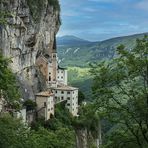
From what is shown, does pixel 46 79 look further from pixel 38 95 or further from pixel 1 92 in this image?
pixel 1 92

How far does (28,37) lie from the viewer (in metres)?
85.8

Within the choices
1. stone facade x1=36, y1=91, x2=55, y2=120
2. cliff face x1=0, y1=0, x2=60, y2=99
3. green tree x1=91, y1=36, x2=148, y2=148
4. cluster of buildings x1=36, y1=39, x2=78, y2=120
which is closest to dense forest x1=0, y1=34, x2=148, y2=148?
green tree x1=91, y1=36, x2=148, y2=148

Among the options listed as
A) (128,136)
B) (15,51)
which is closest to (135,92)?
(128,136)

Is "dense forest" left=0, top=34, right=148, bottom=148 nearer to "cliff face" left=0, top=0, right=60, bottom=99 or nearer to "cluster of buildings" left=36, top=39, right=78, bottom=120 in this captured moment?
"cliff face" left=0, top=0, right=60, bottom=99


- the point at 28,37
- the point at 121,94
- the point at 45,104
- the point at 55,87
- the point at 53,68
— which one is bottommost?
the point at 45,104

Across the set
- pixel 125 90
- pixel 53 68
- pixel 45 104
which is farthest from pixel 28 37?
pixel 125 90

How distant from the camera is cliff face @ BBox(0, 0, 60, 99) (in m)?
77.5

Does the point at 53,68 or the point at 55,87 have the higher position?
the point at 53,68

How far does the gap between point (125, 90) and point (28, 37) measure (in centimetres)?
6392

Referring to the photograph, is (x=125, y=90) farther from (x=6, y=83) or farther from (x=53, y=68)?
(x=53, y=68)

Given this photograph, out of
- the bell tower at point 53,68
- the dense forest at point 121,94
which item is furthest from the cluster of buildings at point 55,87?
the dense forest at point 121,94

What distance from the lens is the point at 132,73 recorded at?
23.0 m

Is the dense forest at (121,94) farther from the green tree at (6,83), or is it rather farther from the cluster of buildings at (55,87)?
the cluster of buildings at (55,87)

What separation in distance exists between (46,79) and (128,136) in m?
71.8
